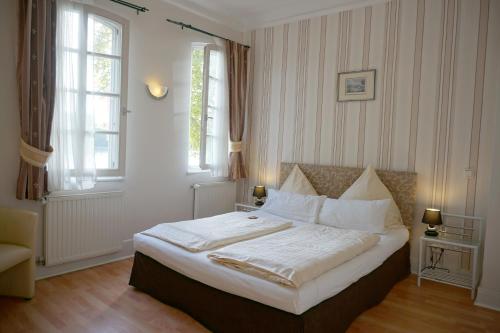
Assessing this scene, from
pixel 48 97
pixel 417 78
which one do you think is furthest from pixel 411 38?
pixel 48 97

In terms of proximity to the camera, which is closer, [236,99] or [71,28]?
[71,28]

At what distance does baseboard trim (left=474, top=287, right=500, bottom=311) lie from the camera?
3131mm

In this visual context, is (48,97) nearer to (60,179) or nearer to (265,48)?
(60,179)

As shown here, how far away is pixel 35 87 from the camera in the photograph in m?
3.16

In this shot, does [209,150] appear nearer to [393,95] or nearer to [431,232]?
[393,95]

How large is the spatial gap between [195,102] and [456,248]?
3.53 m

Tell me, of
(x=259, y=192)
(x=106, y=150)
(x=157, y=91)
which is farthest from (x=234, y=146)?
(x=106, y=150)

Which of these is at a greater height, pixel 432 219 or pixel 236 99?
pixel 236 99

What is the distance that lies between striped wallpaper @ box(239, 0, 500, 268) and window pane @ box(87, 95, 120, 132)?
7.04 feet

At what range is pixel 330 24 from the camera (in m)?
4.55

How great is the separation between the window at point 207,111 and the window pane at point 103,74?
3.54 ft

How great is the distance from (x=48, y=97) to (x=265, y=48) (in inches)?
121

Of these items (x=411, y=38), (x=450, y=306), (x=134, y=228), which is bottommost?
(x=450, y=306)

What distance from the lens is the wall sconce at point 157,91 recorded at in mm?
4168
